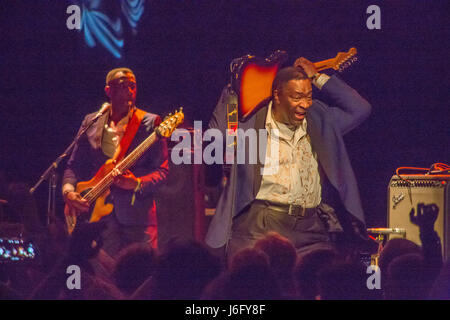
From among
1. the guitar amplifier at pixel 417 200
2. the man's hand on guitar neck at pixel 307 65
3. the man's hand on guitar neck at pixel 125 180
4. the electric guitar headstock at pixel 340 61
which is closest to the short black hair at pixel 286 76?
the man's hand on guitar neck at pixel 307 65

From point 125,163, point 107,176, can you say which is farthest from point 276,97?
point 107,176

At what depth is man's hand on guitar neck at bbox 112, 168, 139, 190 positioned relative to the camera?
17.0 ft

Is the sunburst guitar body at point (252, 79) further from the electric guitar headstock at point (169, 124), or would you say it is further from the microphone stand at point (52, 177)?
the microphone stand at point (52, 177)

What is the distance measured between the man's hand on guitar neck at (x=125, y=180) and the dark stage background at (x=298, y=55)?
672 millimetres

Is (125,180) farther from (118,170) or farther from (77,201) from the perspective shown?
(77,201)

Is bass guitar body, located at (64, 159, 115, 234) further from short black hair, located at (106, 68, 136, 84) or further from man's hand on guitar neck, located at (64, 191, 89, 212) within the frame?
short black hair, located at (106, 68, 136, 84)

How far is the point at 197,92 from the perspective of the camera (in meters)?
5.52

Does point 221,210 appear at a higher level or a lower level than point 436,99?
lower

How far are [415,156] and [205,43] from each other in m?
2.13

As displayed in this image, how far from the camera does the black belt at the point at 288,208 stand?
4867 mm

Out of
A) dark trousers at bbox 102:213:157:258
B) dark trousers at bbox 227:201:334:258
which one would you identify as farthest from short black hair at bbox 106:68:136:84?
dark trousers at bbox 227:201:334:258
